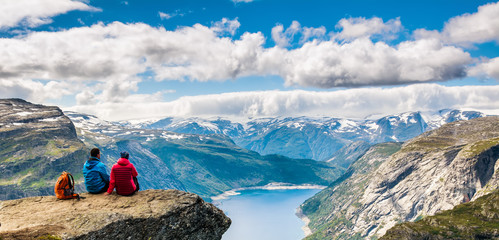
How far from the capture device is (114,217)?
22.5 meters

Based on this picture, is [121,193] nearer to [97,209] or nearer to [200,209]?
[97,209]

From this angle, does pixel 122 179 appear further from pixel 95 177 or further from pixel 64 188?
pixel 64 188

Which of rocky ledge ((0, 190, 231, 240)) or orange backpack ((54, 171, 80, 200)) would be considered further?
orange backpack ((54, 171, 80, 200))

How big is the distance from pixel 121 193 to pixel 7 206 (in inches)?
294

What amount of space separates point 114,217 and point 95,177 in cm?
520

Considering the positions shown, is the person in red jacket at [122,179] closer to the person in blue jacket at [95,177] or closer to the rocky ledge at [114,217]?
the rocky ledge at [114,217]

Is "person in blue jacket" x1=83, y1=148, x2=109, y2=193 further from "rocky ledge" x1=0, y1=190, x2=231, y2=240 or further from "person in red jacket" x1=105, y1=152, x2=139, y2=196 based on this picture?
"person in red jacket" x1=105, y1=152, x2=139, y2=196

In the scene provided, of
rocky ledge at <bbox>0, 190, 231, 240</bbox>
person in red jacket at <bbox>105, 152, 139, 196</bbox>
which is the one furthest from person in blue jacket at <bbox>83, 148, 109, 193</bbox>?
person in red jacket at <bbox>105, 152, 139, 196</bbox>

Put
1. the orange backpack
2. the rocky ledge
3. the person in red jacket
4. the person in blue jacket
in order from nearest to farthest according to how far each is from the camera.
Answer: the rocky ledge < the orange backpack < the person in red jacket < the person in blue jacket


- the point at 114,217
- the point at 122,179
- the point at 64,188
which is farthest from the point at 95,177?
the point at 114,217

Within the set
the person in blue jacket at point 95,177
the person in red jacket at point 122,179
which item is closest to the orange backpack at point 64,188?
the person in blue jacket at point 95,177

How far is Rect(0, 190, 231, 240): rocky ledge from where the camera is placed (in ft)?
66.3

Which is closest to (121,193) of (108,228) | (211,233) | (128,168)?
(128,168)

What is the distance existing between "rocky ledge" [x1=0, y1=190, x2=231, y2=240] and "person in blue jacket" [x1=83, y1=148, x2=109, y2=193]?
0.64 m
